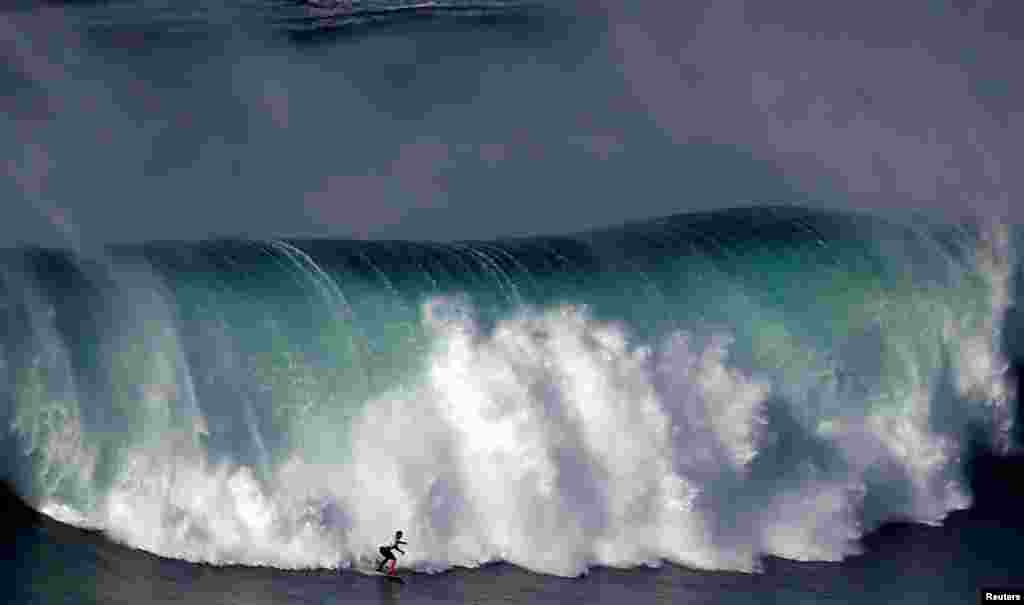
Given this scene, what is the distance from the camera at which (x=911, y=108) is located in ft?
99.8

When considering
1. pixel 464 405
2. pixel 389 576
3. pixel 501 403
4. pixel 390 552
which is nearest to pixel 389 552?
pixel 390 552

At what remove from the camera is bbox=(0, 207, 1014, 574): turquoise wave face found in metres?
18.8

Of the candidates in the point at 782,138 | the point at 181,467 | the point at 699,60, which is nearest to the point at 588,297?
the point at 181,467

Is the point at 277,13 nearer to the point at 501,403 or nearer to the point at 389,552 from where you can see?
the point at 501,403

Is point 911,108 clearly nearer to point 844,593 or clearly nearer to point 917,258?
point 917,258

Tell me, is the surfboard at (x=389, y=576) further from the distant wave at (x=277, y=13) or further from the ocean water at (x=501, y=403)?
the distant wave at (x=277, y=13)

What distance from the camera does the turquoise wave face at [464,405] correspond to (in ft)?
61.6

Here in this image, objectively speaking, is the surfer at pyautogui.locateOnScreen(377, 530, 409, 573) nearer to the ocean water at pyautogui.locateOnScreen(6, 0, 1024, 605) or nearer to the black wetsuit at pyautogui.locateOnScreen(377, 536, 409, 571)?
the black wetsuit at pyautogui.locateOnScreen(377, 536, 409, 571)

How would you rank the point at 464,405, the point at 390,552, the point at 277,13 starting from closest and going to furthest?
1. the point at 390,552
2. the point at 464,405
3. the point at 277,13

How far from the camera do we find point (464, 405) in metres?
19.8

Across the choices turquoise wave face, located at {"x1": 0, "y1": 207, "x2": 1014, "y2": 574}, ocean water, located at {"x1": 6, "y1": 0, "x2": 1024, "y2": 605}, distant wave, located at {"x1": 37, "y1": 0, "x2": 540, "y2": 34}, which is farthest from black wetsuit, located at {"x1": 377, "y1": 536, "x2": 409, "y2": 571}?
distant wave, located at {"x1": 37, "y1": 0, "x2": 540, "y2": 34}

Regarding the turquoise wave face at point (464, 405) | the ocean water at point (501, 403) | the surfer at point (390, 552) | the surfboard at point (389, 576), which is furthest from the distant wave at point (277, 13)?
the surfboard at point (389, 576)

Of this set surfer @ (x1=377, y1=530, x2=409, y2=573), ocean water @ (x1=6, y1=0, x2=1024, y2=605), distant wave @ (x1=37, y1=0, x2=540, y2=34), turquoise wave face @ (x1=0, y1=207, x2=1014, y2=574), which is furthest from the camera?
distant wave @ (x1=37, y1=0, x2=540, y2=34)

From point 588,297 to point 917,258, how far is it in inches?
212
